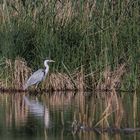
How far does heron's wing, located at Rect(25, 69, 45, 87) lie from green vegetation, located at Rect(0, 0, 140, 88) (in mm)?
648

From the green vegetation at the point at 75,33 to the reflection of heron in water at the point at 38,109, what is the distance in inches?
76.5

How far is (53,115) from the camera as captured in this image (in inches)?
502

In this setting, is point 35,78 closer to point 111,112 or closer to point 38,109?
point 38,109

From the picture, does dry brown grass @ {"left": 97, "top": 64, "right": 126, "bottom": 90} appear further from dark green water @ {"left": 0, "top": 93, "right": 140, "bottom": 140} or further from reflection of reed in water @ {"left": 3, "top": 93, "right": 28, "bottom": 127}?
reflection of reed in water @ {"left": 3, "top": 93, "right": 28, "bottom": 127}

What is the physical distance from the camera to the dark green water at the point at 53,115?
10383 millimetres

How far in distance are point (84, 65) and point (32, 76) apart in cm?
140

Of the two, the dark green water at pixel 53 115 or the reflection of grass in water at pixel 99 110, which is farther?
the reflection of grass in water at pixel 99 110

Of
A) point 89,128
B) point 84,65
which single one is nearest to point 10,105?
point 84,65

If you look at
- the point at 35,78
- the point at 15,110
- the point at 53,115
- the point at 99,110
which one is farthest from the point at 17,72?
the point at 53,115

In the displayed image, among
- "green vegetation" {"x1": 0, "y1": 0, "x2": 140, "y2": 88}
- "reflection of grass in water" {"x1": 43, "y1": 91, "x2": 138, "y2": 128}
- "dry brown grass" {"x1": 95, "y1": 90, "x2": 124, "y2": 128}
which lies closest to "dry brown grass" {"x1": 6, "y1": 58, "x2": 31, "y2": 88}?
"green vegetation" {"x1": 0, "y1": 0, "x2": 140, "y2": 88}

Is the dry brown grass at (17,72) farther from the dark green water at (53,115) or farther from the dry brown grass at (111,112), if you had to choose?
the dry brown grass at (111,112)

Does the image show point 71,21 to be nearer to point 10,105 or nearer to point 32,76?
point 32,76

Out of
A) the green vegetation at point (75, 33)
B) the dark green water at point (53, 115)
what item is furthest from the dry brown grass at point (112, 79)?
the dark green water at point (53, 115)

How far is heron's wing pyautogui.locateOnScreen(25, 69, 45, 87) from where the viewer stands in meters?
16.5
